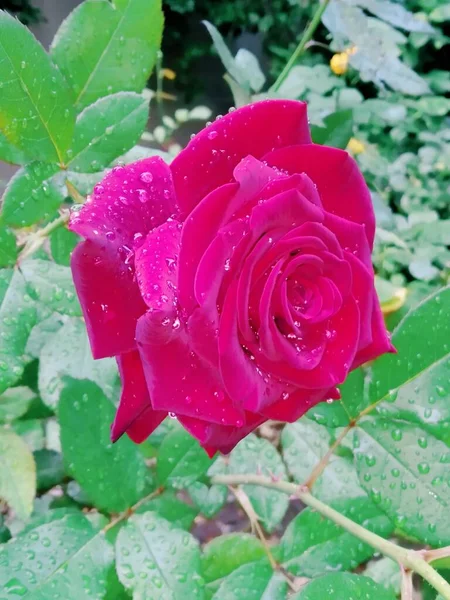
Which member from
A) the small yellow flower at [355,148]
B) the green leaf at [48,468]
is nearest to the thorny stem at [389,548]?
the green leaf at [48,468]

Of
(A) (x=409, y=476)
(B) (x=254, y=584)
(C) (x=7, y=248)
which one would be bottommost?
(B) (x=254, y=584)

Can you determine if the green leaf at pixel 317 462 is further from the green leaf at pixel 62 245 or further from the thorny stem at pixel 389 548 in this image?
the green leaf at pixel 62 245

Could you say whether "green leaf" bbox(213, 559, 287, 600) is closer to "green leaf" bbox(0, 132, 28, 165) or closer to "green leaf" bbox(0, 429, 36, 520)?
"green leaf" bbox(0, 429, 36, 520)

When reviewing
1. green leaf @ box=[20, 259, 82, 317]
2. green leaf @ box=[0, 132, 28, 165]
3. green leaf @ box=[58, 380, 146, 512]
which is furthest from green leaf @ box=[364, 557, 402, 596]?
green leaf @ box=[0, 132, 28, 165]

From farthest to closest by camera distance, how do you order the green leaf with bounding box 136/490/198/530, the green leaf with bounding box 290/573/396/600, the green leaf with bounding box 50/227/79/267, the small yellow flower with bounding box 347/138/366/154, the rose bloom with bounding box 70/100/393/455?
the small yellow flower with bounding box 347/138/366/154 → the green leaf with bounding box 50/227/79/267 → the green leaf with bounding box 136/490/198/530 → the green leaf with bounding box 290/573/396/600 → the rose bloom with bounding box 70/100/393/455

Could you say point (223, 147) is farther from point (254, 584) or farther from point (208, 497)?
point (208, 497)

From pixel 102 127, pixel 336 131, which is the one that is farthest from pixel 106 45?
pixel 336 131

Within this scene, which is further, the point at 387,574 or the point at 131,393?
the point at 387,574
